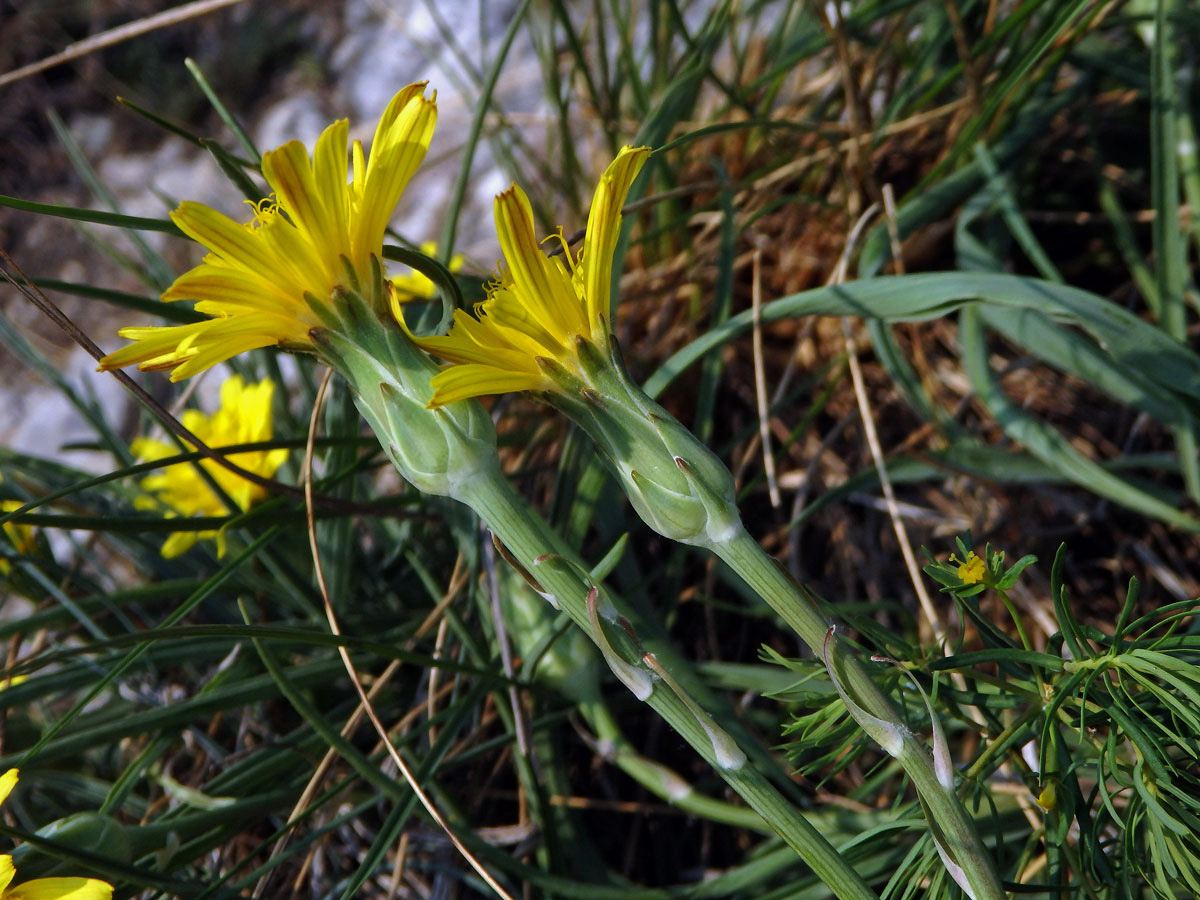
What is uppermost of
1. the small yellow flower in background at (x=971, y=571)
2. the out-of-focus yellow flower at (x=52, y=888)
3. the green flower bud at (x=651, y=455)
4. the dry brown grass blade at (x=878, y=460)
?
the green flower bud at (x=651, y=455)

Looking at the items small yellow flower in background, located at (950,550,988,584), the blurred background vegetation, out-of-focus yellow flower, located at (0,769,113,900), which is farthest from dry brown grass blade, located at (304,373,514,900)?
small yellow flower in background, located at (950,550,988,584)

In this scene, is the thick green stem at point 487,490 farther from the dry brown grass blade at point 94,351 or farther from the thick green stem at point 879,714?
the dry brown grass blade at point 94,351

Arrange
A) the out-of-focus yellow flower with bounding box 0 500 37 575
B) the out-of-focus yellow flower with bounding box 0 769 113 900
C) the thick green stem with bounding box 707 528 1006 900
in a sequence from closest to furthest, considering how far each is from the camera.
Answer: the thick green stem with bounding box 707 528 1006 900 < the out-of-focus yellow flower with bounding box 0 769 113 900 < the out-of-focus yellow flower with bounding box 0 500 37 575

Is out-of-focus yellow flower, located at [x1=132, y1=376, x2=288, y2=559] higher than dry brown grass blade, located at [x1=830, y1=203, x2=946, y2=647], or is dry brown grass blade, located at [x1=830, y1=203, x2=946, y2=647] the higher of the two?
out-of-focus yellow flower, located at [x1=132, y1=376, x2=288, y2=559]

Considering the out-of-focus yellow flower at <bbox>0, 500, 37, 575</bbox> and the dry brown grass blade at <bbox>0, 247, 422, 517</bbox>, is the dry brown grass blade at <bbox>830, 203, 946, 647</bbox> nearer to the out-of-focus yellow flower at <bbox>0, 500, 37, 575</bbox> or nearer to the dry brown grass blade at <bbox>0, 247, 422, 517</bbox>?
the dry brown grass blade at <bbox>0, 247, 422, 517</bbox>

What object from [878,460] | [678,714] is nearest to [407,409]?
[678,714]

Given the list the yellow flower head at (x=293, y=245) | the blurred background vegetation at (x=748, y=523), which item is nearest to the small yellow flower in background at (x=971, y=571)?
the blurred background vegetation at (x=748, y=523)
